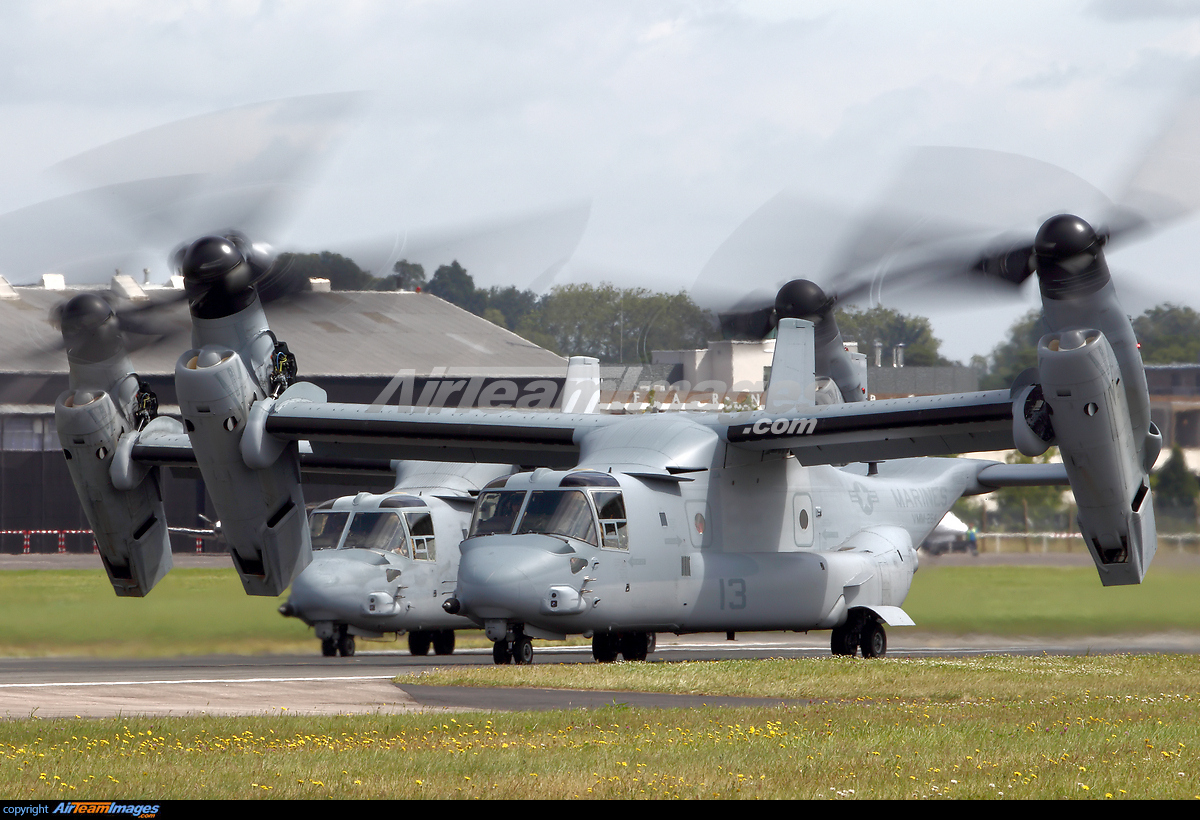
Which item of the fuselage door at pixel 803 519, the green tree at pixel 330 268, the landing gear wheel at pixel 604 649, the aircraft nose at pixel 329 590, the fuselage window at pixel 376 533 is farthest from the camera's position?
the fuselage window at pixel 376 533

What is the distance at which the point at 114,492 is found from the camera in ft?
67.9

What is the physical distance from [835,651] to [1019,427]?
640 cm

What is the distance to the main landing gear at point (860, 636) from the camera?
2211cm

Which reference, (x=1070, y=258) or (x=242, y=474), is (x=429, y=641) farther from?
(x=1070, y=258)

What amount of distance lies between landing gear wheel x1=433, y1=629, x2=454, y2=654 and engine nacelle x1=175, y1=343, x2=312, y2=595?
4275mm

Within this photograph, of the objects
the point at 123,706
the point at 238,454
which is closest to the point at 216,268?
the point at 238,454

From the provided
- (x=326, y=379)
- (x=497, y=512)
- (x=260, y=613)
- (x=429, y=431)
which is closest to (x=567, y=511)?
(x=497, y=512)

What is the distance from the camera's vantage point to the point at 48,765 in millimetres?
9523

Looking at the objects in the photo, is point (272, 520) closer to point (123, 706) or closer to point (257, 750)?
point (123, 706)

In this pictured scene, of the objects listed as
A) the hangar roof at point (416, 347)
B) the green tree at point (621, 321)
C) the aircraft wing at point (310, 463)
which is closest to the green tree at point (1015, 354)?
the green tree at point (621, 321)

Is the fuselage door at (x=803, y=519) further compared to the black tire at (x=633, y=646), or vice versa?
the fuselage door at (x=803, y=519)

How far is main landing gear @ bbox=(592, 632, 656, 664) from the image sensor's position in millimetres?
20578

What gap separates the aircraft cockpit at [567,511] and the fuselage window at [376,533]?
335cm

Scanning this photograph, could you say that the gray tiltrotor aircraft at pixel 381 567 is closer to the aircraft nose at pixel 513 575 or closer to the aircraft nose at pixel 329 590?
the aircraft nose at pixel 329 590
